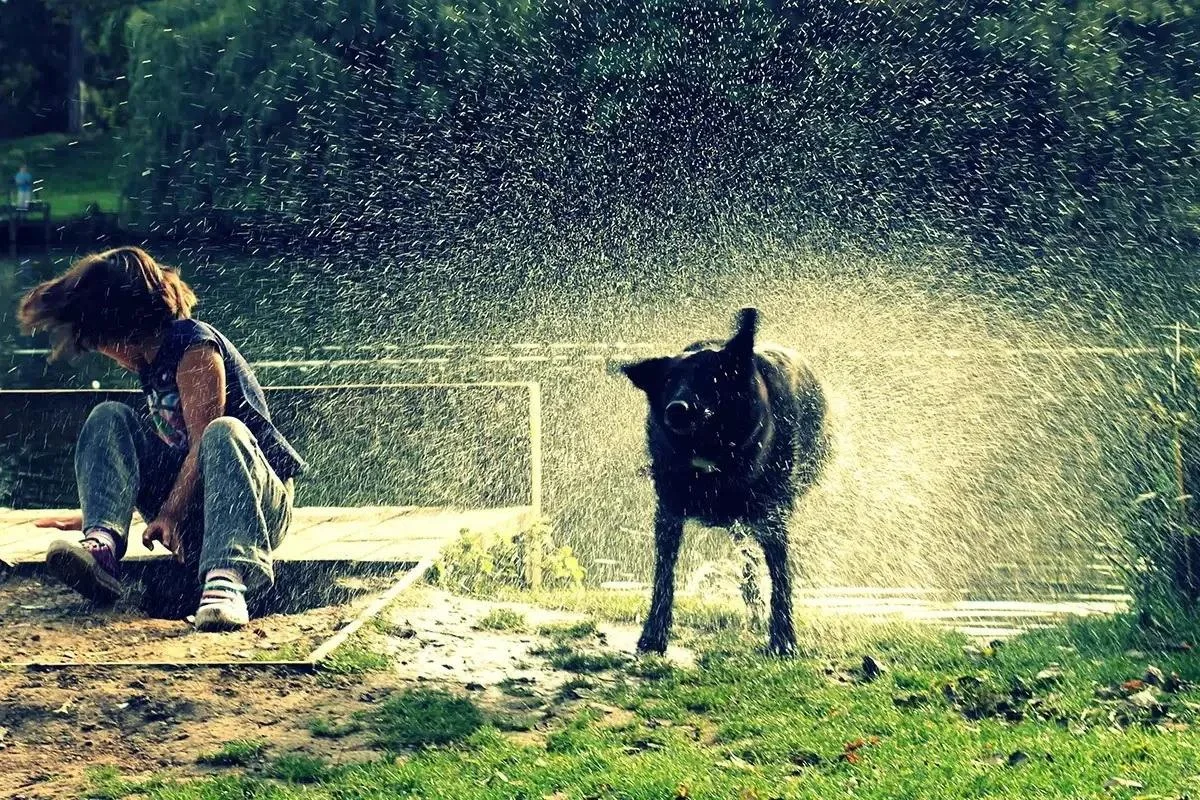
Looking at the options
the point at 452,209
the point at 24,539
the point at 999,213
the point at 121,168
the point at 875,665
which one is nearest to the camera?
the point at 875,665

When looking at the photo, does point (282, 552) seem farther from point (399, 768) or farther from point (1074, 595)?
point (1074, 595)

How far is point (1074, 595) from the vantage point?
28.0ft

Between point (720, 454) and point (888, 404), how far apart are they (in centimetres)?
414

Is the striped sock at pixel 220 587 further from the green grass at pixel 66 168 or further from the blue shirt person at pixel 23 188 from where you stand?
the green grass at pixel 66 168

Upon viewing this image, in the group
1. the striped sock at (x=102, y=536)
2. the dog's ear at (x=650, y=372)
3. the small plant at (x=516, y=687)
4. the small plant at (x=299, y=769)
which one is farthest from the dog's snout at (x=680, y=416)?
the striped sock at (x=102, y=536)

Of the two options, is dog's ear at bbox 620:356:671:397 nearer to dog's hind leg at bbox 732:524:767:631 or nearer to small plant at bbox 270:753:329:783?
dog's hind leg at bbox 732:524:767:631

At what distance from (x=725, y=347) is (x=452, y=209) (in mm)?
29034

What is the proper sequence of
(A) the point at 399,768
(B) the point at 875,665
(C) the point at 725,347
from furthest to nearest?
1. (C) the point at 725,347
2. (B) the point at 875,665
3. (A) the point at 399,768

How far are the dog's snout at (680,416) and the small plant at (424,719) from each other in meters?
1.59

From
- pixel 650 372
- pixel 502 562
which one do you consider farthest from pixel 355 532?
pixel 650 372

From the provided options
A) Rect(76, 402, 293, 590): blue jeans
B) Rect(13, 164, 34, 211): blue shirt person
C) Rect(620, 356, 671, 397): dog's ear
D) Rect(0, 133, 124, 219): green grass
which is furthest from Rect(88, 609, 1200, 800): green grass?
Rect(0, 133, 124, 219): green grass

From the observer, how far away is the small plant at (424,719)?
5.27 m

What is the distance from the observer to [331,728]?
534 cm

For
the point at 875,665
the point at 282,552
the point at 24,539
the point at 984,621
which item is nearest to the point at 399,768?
the point at 875,665
